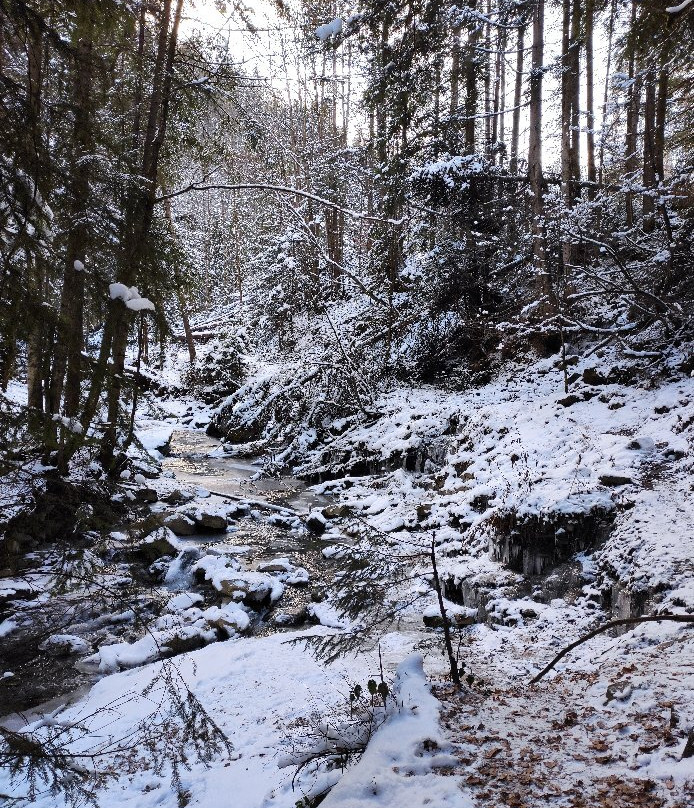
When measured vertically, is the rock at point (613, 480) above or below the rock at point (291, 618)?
above

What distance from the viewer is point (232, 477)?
43.8 feet

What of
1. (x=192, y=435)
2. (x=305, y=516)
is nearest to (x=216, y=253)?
(x=192, y=435)

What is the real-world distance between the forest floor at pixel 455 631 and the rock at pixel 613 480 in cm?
4

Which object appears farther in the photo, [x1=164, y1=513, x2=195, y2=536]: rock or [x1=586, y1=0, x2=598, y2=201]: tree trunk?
[x1=586, y1=0, x2=598, y2=201]: tree trunk

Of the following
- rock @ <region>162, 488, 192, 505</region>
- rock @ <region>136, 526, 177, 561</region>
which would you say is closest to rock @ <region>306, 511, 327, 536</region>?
rock @ <region>136, 526, 177, 561</region>

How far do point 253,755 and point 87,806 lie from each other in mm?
1270

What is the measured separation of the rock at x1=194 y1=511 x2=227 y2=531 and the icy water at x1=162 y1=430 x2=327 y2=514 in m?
1.35

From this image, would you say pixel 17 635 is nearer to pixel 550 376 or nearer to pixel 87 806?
pixel 87 806

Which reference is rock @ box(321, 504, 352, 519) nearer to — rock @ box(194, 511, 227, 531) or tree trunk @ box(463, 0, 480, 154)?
rock @ box(194, 511, 227, 531)

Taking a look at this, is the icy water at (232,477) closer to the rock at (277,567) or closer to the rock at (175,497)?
the rock at (175,497)

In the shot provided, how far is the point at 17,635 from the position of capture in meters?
6.23

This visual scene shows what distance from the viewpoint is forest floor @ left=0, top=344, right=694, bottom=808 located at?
3080mm

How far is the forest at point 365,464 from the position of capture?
296cm

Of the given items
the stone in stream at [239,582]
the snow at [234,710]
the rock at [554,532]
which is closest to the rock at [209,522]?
the stone in stream at [239,582]
